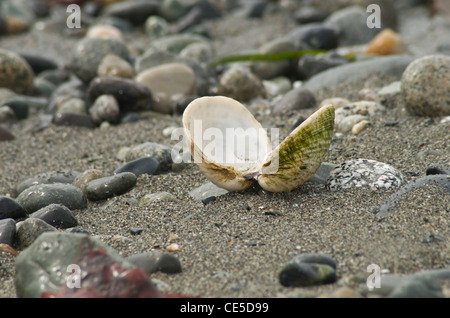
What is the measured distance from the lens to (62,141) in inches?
207

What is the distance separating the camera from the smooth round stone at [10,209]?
344 centimetres

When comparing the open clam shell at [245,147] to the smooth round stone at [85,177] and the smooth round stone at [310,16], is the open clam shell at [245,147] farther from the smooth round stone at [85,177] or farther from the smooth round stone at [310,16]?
the smooth round stone at [310,16]

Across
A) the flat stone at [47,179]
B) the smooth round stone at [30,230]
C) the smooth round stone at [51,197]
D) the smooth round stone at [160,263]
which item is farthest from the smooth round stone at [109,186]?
the smooth round stone at [160,263]

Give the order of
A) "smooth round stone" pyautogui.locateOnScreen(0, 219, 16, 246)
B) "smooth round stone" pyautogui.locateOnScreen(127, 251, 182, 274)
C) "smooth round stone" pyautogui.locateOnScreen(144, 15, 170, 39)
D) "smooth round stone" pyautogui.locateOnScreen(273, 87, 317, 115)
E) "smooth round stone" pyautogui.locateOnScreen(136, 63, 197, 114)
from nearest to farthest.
A: 1. "smooth round stone" pyautogui.locateOnScreen(127, 251, 182, 274)
2. "smooth round stone" pyautogui.locateOnScreen(0, 219, 16, 246)
3. "smooth round stone" pyautogui.locateOnScreen(273, 87, 317, 115)
4. "smooth round stone" pyautogui.locateOnScreen(136, 63, 197, 114)
5. "smooth round stone" pyautogui.locateOnScreen(144, 15, 170, 39)

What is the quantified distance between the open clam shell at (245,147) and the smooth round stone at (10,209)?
1311mm

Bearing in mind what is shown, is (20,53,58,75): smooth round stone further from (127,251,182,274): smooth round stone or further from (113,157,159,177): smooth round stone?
(127,251,182,274): smooth round stone

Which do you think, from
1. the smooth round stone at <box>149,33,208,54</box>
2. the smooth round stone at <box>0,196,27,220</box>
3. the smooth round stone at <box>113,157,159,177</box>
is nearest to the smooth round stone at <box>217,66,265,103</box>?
the smooth round stone at <box>149,33,208,54</box>

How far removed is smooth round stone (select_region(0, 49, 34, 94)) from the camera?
264 inches

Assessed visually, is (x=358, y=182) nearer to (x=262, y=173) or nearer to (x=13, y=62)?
(x=262, y=173)

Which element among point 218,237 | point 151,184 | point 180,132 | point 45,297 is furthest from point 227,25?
point 45,297

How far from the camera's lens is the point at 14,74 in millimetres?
6781

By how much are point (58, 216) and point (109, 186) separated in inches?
21.1

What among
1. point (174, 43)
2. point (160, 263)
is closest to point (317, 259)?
point (160, 263)

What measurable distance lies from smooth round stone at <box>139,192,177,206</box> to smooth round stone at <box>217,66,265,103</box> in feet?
8.93
